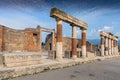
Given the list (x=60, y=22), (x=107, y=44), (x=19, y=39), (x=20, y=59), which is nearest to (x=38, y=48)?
(x=19, y=39)

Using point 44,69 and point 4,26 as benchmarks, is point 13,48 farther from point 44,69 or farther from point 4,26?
point 44,69

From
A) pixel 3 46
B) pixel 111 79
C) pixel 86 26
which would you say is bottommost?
pixel 111 79

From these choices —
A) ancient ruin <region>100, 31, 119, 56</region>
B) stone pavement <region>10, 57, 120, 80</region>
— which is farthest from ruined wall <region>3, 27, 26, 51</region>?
stone pavement <region>10, 57, 120, 80</region>

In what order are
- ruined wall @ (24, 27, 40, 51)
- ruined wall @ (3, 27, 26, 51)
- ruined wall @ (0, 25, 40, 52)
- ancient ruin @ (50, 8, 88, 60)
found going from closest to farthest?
ancient ruin @ (50, 8, 88, 60) → ruined wall @ (0, 25, 40, 52) → ruined wall @ (3, 27, 26, 51) → ruined wall @ (24, 27, 40, 51)

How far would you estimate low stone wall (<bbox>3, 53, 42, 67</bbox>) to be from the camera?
1075 centimetres

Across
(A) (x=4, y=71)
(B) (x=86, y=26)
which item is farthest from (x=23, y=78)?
(B) (x=86, y=26)

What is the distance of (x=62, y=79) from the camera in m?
9.63

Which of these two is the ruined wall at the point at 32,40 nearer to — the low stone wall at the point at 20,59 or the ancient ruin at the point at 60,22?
the ancient ruin at the point at 60,22

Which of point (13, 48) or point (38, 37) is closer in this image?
point (13, 48)

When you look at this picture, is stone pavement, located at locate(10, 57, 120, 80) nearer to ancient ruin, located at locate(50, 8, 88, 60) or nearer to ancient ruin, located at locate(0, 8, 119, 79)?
ancient ruin, located at locate(0, 8, 119, 79)

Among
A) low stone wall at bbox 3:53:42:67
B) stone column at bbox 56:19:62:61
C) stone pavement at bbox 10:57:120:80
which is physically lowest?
stone pavement at bbox 10:57:120:80

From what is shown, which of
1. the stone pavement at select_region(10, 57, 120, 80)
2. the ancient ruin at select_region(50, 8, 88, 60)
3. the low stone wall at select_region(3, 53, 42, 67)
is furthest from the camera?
the ancient ruin at select_region(50, 8, 88, 60)

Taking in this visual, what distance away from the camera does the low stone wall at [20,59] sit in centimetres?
1075

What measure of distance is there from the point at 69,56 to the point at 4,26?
12.0 metres
